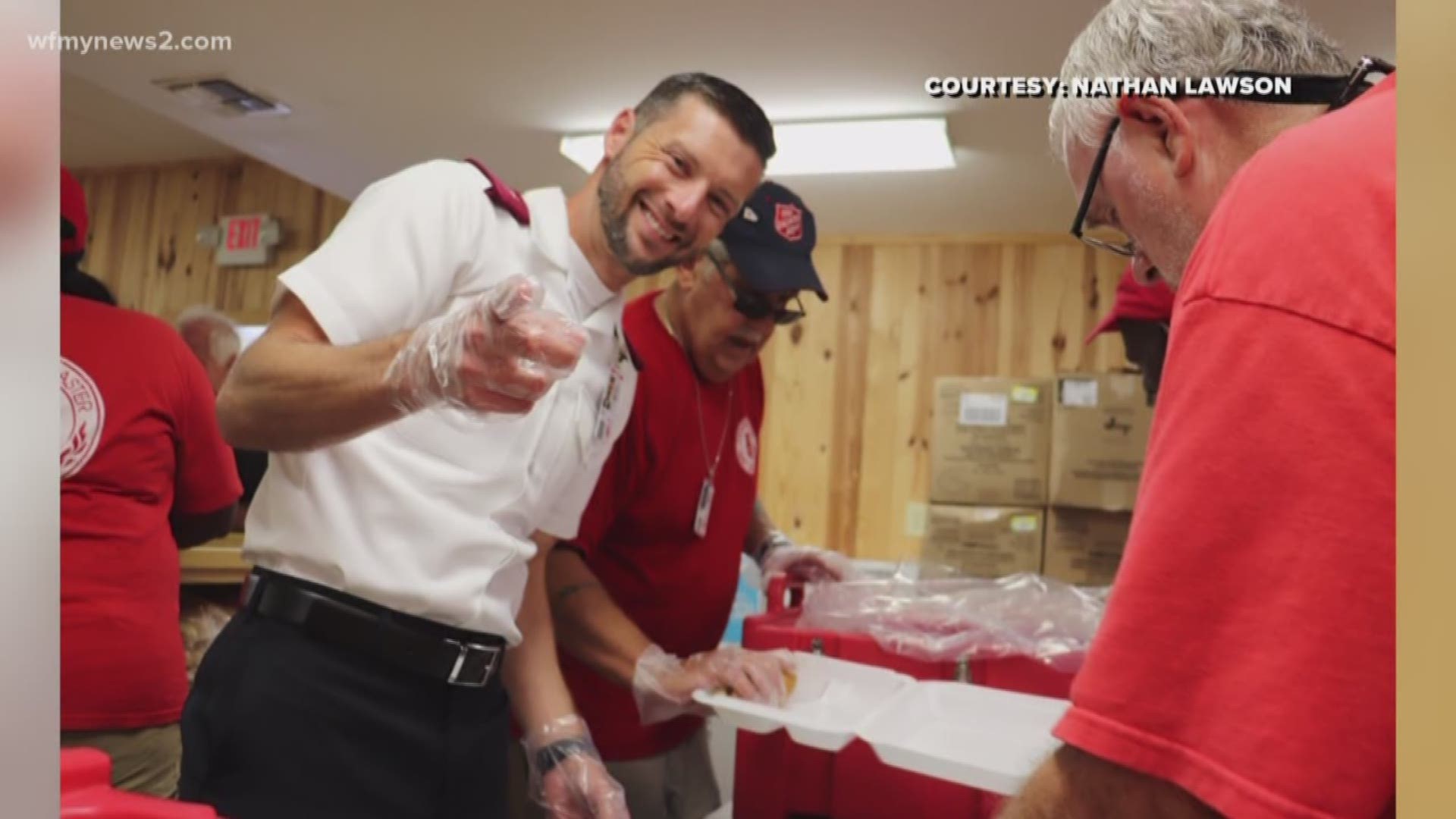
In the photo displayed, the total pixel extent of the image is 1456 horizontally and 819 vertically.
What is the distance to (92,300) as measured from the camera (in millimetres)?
1786

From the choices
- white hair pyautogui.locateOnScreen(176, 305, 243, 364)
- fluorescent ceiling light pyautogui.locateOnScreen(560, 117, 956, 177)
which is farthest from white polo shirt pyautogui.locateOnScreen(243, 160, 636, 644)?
white hair pyautogui.locateOnScreen(176, 305, 243, 364)

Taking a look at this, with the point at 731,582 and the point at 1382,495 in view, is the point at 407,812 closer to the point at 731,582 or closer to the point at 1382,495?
the point at 731,582

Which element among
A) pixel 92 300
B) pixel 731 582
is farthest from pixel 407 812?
pixel 92 300

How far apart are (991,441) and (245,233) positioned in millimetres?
3767

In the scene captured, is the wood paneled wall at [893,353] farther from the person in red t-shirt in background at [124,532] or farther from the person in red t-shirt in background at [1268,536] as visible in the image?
the person in red t-shirt in background at [1268,536]

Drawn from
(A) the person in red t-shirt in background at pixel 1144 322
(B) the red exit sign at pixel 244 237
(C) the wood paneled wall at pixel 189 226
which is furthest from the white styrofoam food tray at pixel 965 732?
(B) the red exit sign at pixel 244 237

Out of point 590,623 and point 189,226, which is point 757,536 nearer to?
point 590,623

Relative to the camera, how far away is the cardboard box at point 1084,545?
3314mm

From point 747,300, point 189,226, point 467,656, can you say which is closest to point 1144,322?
point 747,300

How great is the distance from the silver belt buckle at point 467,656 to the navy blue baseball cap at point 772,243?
0.86 meters

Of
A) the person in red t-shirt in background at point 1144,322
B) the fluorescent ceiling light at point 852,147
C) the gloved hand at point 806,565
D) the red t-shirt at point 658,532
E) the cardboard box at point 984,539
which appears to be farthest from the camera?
the cardboard box at point 984,539

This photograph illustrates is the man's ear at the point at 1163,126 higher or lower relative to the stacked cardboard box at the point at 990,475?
higher

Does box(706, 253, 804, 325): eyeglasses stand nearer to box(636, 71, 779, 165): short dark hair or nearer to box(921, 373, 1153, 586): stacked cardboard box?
box(636, 71, 779, 165): short dark hair

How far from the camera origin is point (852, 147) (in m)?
3.31
